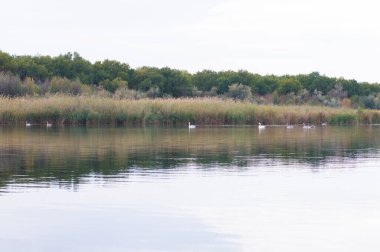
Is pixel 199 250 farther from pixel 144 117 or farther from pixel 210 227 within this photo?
pixel 144 117

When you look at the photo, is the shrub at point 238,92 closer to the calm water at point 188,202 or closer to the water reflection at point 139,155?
the water reflection at point 139,155

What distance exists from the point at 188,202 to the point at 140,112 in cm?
3452

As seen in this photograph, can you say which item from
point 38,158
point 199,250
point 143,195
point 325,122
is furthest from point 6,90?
point 199,250

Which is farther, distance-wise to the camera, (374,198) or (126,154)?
(126,154)

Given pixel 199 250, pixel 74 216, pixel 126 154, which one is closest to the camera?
pixel 199 250

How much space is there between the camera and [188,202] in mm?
11680

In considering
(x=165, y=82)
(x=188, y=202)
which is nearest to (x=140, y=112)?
(x=165, y=82)

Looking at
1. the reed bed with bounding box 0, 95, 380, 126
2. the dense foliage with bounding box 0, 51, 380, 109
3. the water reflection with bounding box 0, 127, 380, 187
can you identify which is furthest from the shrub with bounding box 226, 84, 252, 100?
the water reflection with bounding box 0, 127, 380, 187

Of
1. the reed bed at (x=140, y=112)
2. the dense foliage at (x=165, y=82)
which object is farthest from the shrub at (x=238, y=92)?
the reed bed at (x=140, y=112)

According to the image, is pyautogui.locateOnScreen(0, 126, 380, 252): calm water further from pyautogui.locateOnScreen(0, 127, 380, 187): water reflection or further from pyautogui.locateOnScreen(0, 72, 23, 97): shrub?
pyautogui.locateOnScreen(0, 72, 23, 97): shrub

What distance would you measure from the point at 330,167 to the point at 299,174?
1.93m

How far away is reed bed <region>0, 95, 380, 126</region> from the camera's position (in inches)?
1750

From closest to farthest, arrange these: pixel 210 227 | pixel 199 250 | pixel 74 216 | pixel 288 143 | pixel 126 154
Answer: pixel 199 250 → pixel 210 227 → pixel 74 216 → pixel 126 154 → pixel 288 143

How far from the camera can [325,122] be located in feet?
173
